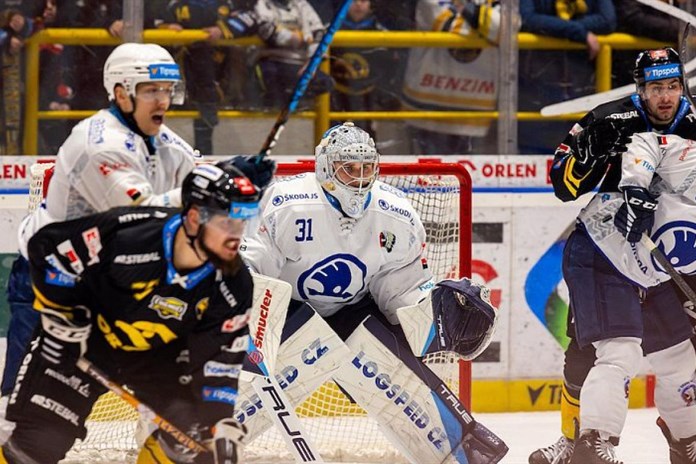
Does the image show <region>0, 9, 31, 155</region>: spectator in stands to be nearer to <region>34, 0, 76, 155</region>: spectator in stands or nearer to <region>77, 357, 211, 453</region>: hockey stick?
Result: <region>34, 0, 76, 155</region>: spectator in stands

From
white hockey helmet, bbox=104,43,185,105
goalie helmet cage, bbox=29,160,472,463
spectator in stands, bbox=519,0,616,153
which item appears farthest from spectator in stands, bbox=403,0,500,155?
white hockey helmet, bbox=104,43,185,105

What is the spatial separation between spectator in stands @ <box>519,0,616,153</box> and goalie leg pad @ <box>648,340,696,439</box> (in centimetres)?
159

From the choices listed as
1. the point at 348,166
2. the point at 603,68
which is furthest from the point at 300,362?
the point at 603,68

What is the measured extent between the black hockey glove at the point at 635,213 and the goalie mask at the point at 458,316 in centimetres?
44

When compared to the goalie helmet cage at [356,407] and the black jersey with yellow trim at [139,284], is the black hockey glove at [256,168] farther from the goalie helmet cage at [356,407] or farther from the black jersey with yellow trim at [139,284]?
the goalie helmet cage at [356,407]

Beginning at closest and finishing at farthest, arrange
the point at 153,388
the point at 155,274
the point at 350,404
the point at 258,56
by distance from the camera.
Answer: the point at 155,274, the point at 153,388, the point at 350,404, the point at 258,56

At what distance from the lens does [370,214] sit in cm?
423

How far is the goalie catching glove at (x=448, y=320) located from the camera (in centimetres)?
411

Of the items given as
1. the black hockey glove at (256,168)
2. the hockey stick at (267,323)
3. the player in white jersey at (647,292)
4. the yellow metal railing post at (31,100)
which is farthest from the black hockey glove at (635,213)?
the yellow metal railing post at (31,100)

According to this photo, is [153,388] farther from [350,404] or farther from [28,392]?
[350,404]

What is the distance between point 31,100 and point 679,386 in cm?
255

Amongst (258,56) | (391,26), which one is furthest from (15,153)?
(391,26)

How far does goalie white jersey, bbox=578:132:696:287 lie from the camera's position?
417 centimetres

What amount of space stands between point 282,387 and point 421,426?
1.36 ft
